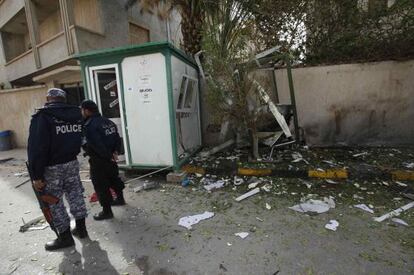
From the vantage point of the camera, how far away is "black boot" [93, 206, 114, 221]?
3.52 m

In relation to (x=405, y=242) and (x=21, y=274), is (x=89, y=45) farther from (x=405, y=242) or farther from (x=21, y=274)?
(x=405, y=242)

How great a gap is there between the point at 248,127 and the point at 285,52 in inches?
107

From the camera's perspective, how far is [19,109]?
9906 millimetres

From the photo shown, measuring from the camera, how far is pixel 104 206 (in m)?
3.54

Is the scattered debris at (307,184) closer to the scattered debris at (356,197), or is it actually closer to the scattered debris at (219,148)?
the scattered debris at (356,197)

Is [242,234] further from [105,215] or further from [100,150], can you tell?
[100,150]

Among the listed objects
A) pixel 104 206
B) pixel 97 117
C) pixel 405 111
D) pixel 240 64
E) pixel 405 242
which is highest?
pixel 240 64

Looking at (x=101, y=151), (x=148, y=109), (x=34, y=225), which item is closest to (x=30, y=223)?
(x=34, y=225)

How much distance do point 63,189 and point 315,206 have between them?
3316 mm

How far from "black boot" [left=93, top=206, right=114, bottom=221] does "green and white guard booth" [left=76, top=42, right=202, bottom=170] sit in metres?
1.47

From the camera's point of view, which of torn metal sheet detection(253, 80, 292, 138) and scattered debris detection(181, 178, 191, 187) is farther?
torn metal sheet detection(253, 80, 292, 138)

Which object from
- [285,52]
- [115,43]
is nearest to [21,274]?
[285,52]

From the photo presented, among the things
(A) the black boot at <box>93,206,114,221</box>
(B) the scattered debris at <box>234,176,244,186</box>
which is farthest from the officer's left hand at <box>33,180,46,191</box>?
(B) the scattered debris at <box>234,176,244,186</box>

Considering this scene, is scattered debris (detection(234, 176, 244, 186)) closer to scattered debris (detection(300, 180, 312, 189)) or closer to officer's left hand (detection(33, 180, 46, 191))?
scattered debris (detection(300, 180, 312, 189))
